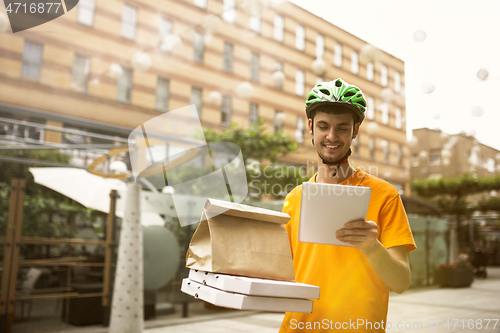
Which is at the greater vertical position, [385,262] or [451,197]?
[451,197]

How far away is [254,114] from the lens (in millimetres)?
5961

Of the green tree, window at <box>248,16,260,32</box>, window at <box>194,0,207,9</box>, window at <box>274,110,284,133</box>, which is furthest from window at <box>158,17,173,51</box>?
window at <box>274,110,284,133</box>

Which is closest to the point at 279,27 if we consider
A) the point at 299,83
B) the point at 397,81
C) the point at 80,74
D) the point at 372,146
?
the point at 299,83

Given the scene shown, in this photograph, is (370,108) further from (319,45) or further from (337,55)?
(319,45)

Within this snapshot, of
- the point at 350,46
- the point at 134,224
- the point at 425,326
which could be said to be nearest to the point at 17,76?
the point at 134,224

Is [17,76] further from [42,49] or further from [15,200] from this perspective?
[15,200]

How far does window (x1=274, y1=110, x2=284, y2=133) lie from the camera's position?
4.79m

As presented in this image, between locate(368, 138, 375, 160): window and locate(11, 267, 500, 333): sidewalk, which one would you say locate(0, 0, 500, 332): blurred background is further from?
locate(11, 267, 500, 333): sidewalk

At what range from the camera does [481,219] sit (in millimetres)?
6805

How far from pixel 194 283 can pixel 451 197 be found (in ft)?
16.9

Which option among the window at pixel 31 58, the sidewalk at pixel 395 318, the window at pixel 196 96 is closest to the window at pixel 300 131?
the sidewalk at pixel 395 318

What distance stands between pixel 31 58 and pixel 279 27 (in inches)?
141

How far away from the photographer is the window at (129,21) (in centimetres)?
604

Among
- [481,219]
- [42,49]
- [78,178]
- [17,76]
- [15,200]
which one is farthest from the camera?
[481,219]
